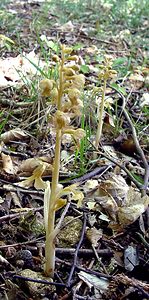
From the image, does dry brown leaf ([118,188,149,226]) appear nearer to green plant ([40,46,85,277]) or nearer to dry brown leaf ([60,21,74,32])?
green plant ([40,46,85,277])

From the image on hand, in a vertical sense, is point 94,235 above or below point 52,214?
below

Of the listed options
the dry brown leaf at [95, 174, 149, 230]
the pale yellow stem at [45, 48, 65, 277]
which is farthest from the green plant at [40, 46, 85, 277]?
the dry brown leaf at [95, 174, 149, 230]

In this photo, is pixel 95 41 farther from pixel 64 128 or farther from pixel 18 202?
pixel 64 128

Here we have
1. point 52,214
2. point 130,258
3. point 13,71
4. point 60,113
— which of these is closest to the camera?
point 60,113

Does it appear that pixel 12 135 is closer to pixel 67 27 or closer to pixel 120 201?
pixel 120 201

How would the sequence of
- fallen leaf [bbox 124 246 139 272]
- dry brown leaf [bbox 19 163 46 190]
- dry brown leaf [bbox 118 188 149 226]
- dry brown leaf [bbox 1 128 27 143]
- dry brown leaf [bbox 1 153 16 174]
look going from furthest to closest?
dry brown leaf [bbox 1 128 27 143]
dry brown leaf [bbox 1 153 16 174]
dry brown leaf [bbox 118 188 149 226]
fallen leaf [bbox 124 246 139 272]
dry brown leaf [bbox 19 163 46 190]

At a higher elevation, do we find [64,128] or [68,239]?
[64,128]

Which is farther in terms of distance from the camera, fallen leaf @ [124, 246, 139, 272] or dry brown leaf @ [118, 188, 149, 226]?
dry brown leaf @ [118, 188, 149, 226]

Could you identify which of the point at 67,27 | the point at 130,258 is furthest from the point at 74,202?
the point at 67,27

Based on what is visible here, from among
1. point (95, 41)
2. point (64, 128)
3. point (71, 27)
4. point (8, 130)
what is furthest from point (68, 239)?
point (71, 27)
